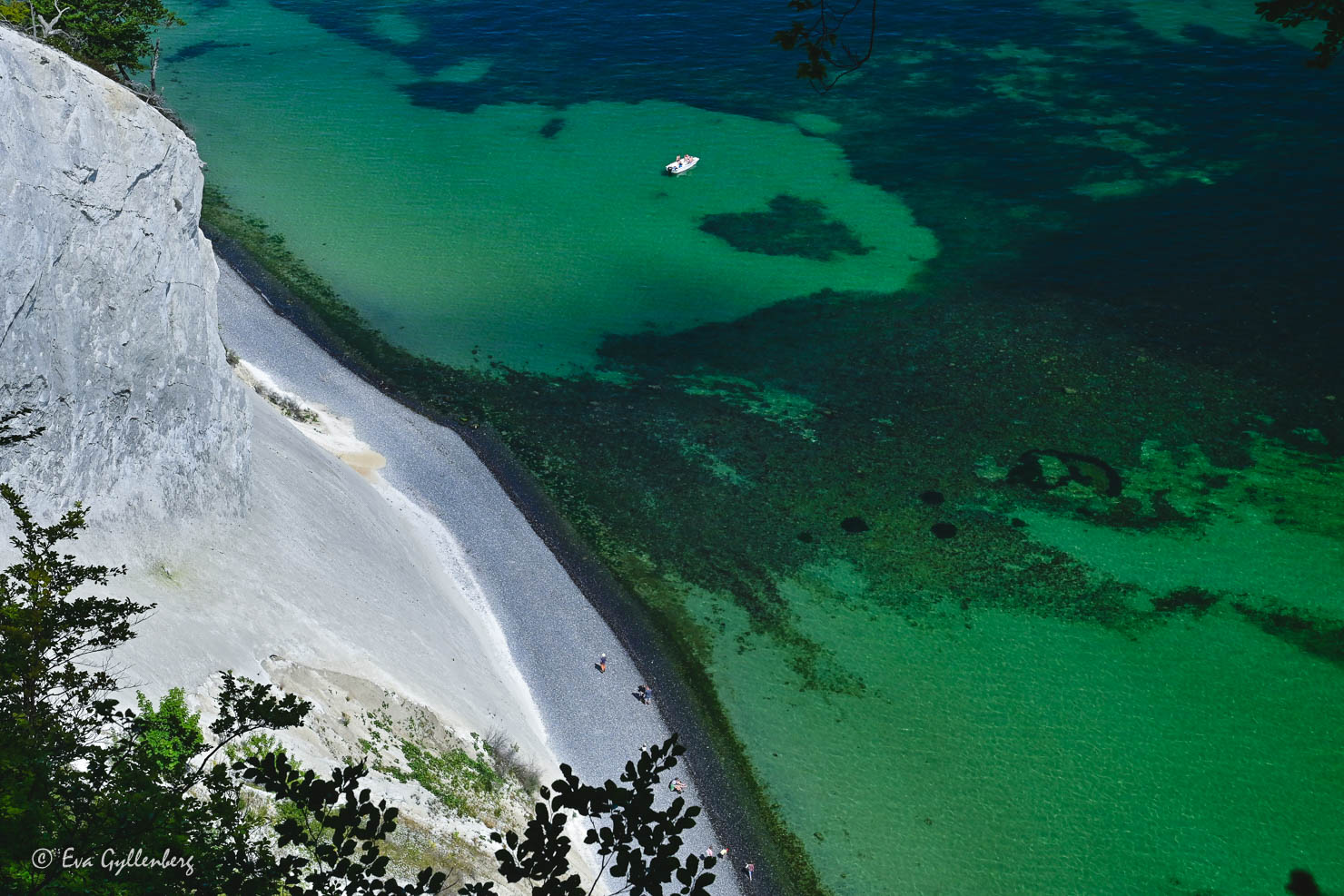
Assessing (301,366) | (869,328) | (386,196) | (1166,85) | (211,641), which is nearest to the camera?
(211,641)

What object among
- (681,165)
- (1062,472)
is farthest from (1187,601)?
(681,165)

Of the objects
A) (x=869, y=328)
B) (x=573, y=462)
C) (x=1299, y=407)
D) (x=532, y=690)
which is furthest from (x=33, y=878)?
(x=1299, y=407)

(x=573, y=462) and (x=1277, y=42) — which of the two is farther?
(x=1277, y=42)

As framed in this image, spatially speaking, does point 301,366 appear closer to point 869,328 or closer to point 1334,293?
point 869,328

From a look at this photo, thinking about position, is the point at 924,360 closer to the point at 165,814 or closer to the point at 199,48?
the point at 165,814

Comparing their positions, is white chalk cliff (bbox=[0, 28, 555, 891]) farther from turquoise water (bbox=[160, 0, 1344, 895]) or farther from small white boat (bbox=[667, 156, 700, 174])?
small white boat (bbox=[667, 156, 700, 174])

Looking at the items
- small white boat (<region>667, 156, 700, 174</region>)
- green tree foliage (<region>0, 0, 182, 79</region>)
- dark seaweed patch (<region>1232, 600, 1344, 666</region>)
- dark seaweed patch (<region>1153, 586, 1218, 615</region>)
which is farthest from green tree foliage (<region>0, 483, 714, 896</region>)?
small white boat (<region>667, 156, 700, 174</region>)

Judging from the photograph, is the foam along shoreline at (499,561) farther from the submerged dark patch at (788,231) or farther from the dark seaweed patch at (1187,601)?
the submerged dark patch at (788,231)

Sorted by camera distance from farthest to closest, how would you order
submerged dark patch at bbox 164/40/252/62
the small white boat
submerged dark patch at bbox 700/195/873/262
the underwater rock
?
submerged dark patch at bbox 164/40/252/62 → the small white boat → submerged dark patch at bbox 700/195/873/262 → the underwater rock
